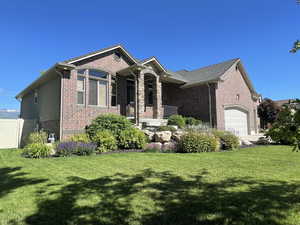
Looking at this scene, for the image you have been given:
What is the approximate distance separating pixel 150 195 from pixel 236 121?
17318 mm

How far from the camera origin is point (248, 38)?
582 inches

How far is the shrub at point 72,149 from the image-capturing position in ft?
28.8

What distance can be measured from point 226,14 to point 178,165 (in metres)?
11.8

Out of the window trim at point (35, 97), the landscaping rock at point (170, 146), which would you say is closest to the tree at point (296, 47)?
the landscaping rock at point (170, 146)

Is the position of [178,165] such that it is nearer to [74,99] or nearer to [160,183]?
[160,183]

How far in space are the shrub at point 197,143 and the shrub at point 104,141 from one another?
3.63 meters

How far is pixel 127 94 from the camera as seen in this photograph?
15773 mm

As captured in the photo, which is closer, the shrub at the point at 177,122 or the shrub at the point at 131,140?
the shrub at the point at 131,140

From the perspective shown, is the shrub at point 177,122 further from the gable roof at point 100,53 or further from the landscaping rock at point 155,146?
the gable roof at point 100,53

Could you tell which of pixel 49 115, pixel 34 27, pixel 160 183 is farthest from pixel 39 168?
pixel 34 27

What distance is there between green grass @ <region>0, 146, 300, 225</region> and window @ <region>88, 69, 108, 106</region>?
773 centimetres

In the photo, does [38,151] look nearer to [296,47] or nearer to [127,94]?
[127,94]

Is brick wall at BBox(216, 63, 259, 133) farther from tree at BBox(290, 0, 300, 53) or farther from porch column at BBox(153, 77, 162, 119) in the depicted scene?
tree at BBox(290, 0, 300, 53)

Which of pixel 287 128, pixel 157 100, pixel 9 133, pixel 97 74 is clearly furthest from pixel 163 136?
pixel 9 133
